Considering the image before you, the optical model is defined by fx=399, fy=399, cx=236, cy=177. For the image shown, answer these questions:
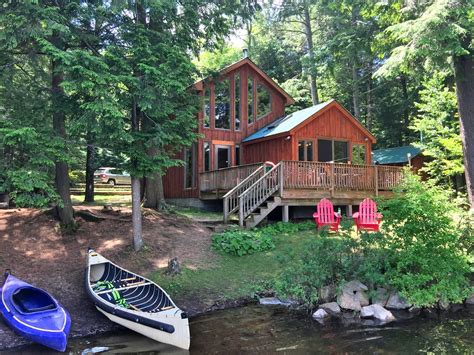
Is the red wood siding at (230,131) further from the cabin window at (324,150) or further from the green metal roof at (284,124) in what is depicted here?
the cabin window at (324,150)

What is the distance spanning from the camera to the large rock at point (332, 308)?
8.27 metres

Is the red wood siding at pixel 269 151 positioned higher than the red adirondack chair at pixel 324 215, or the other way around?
the red wood siding at pixel 269 151

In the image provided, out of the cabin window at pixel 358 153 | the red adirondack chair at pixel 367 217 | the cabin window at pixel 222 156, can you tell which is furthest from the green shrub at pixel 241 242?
the cabin window at pixel 358 153

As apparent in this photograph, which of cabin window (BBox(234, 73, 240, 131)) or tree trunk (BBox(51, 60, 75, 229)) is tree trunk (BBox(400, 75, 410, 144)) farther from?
tree trunk (BBox(51, 60, 75, 229))

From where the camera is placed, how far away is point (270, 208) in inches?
513

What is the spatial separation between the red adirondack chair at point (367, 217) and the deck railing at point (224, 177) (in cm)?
395

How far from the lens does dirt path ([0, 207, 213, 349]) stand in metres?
7.98

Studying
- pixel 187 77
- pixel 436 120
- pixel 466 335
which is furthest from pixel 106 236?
pixel 436 120

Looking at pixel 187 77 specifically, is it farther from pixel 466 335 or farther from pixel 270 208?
pixel 466 335

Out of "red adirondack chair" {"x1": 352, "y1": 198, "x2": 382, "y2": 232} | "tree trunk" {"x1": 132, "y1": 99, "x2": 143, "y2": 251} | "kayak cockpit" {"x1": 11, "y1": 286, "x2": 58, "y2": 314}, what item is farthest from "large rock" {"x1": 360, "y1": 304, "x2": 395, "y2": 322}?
"kayak cockpit" {"x1": 11, "y1": 286, "x2": 58, "y2": 314}

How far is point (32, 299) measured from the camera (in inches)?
296

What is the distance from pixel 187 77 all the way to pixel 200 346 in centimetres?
646

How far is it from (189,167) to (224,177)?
11.3 feet

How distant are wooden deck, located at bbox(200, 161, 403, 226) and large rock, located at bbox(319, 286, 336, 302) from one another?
13.6ft
